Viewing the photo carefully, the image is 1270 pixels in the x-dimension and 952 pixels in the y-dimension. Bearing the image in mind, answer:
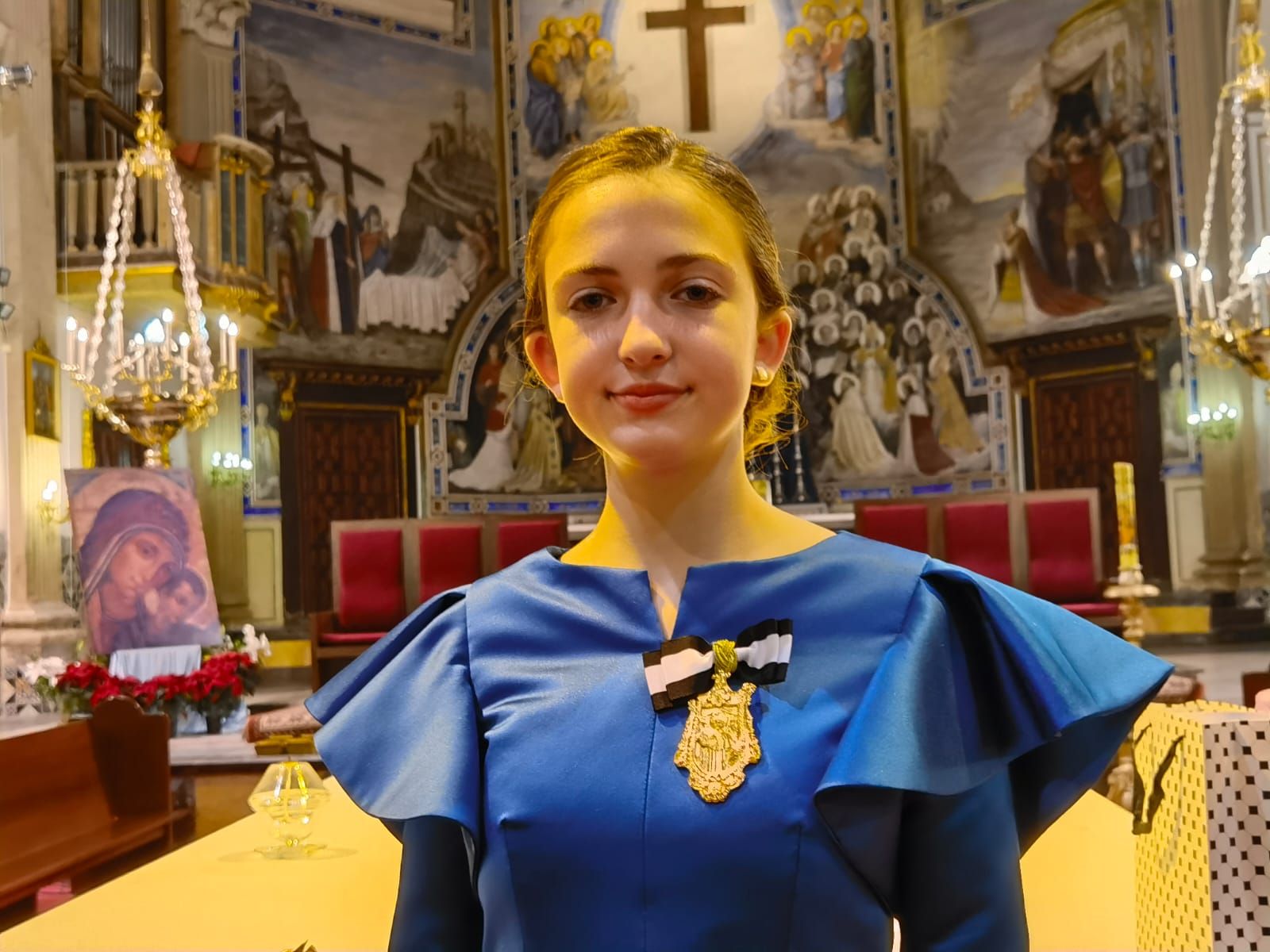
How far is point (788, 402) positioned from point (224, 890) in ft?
4.80

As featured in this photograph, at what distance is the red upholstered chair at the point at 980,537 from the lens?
7934 mm

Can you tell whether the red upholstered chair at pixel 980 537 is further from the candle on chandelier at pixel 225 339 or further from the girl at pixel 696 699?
the girl at pixel 696 699

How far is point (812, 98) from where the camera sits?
47.0ft

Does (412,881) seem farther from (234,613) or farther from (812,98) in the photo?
(812,98)

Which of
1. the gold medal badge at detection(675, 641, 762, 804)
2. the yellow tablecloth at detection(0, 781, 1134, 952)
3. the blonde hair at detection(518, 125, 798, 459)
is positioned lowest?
the yellow tablecloth at detection(0, 781, 1134, 952)

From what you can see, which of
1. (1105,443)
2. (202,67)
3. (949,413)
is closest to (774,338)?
(1105,443)

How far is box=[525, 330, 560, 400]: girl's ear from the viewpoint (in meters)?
1.32

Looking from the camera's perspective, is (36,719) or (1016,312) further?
(1016,312)

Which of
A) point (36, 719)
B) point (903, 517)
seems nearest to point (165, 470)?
point (36, 719)

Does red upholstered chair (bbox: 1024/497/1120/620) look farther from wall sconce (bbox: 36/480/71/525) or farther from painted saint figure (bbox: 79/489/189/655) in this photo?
wall sconce (bbox: 36/480/71/525)

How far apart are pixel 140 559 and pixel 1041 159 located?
33.3 ft

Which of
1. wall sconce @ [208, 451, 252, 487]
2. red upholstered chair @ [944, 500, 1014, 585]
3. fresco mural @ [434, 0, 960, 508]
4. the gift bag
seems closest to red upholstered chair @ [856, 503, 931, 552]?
red upholstered chair @ [944, 500, 1014, 585]

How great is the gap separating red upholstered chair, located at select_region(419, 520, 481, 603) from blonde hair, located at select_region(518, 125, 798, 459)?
22.3 ft

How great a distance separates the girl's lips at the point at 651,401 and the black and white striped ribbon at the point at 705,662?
0.68 ft
